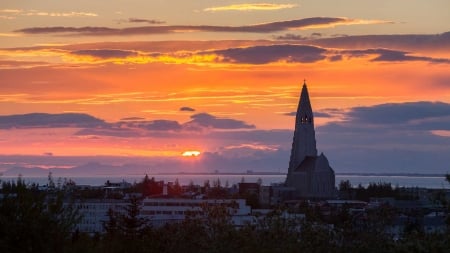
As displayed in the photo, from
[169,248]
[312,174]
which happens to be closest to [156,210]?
[312,174]

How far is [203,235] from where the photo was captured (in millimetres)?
44531

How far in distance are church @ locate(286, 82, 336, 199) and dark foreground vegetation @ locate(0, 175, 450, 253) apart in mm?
126561

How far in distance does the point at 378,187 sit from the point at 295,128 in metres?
24.4

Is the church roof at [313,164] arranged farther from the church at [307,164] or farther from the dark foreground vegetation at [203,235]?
the dark foreground vegetation at [203,235]

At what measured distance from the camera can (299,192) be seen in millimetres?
180000

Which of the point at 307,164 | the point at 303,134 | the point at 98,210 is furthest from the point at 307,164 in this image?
the point at 98,210

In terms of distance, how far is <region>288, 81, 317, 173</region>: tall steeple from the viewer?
179250mm

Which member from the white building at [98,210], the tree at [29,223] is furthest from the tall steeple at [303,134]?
the tree at [29,223]

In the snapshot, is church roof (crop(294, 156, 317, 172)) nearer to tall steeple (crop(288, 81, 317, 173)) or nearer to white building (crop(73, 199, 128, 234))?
tall steeple (crop(288, 81, 317, 173))

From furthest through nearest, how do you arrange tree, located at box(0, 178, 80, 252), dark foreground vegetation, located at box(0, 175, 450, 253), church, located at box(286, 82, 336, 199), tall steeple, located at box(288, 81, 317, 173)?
tall steeple, located at box(288, 81, 317, 173) < church, located at box(286, 82, 336, 199) < dark foreground vegetation, located at box(0, 175, 450, 253) < tree, located at box(0, 178, 80, 252)

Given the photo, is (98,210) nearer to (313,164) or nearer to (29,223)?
(313,164)

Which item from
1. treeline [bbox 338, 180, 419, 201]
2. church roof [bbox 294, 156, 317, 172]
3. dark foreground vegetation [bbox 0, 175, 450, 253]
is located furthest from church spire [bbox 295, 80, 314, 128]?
dark foreground vegetation [bbox 0, 175, 450, 253]

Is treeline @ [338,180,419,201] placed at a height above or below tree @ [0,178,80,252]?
above

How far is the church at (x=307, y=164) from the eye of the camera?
177375 millimetres
